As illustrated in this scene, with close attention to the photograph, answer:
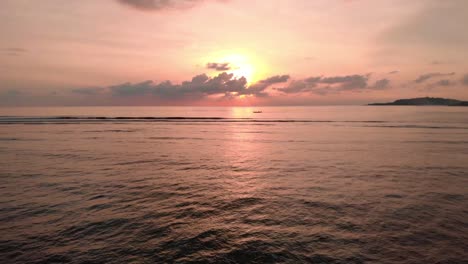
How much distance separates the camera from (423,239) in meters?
13.1

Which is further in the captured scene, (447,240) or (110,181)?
(110,181)

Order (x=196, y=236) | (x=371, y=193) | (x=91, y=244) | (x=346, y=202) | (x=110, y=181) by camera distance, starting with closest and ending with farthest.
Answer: (x=91, y=244) → (x=196, y=236) → (x=346, y=202) → (x=371, y=193) → (x=110, y=181)

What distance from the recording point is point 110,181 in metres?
24.3

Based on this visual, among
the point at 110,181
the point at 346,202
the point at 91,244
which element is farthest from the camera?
the point at 110,181

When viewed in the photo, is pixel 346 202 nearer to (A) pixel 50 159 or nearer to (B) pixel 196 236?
(B) pixel 196 236

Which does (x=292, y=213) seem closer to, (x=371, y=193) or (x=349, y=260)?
(x=349, y=260)

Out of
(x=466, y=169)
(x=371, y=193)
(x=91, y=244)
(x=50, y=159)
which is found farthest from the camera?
(x=50, y=159)

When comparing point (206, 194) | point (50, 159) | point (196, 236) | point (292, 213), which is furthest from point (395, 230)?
point (50, 159)

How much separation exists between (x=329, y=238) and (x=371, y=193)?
371 inches

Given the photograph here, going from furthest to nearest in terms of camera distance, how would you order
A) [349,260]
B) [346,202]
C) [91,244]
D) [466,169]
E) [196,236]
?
[466,169] < [346,202] < [196,236] < [91,244] < [349,260]

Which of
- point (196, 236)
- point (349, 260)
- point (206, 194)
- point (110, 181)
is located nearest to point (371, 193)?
point (349, 260)

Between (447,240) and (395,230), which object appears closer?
(447,240)

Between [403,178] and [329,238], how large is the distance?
54.4 feet

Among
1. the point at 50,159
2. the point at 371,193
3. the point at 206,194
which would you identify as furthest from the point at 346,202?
the point at 50,159
